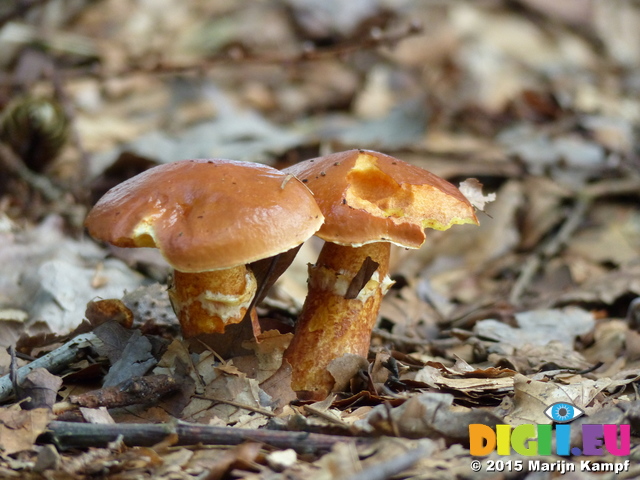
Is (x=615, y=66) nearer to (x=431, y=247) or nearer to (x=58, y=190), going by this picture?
(x=431, y=247)

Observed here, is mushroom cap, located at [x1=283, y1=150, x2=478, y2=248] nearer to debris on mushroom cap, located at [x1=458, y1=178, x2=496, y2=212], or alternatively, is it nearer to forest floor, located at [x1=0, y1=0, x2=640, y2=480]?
debris on mushroom cap, located at [x1=458, y1=178, x2=496, y2=212]

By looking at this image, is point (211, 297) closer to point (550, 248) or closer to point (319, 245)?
point (319, 245)

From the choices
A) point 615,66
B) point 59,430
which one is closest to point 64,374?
point 59,430

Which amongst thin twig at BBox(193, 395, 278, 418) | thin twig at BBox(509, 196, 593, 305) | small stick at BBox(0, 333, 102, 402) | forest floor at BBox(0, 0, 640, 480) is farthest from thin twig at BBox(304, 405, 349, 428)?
thin twig at BBox(509, 196, 593, 305)

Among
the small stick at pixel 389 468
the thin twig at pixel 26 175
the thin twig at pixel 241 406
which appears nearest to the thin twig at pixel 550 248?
the thin twig at pixel 241 406

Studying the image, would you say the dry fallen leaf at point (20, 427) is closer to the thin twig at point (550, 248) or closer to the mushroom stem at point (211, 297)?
the mushroom stem at point (211, 297)
